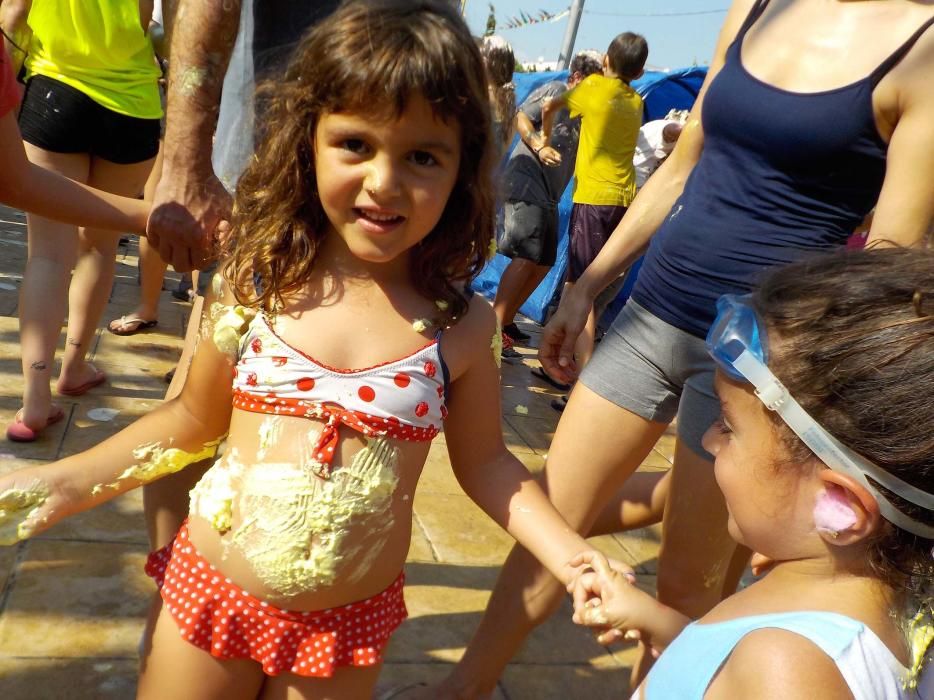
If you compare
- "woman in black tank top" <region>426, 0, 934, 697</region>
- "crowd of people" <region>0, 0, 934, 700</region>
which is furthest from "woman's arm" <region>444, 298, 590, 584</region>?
"woman in black tank top" <region>426, 0, 934, 697</region>

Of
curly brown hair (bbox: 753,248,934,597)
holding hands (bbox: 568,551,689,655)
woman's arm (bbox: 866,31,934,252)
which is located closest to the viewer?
curly brown hair (bbox: 753,248,934,597)

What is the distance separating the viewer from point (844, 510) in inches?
45.3

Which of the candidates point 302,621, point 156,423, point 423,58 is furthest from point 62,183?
point 302,621

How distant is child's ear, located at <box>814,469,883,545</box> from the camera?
1126 millimetres

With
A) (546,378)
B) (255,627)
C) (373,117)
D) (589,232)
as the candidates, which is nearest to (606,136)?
(589,232)

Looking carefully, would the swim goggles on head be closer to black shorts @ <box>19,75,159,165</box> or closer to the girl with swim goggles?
the girl with swim goggles

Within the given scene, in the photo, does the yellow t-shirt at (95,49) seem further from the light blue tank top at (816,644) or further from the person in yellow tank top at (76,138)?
the light blue tank top at (816,644)

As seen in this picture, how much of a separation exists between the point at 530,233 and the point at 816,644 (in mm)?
4602

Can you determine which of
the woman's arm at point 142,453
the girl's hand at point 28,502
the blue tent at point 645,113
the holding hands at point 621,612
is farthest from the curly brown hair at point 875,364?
the blue tent at point 645,113

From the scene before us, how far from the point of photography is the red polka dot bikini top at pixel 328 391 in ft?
5.06

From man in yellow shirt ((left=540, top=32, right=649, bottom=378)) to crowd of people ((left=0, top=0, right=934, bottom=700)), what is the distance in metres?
3.59

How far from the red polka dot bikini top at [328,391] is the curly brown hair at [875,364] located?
0.64 meters

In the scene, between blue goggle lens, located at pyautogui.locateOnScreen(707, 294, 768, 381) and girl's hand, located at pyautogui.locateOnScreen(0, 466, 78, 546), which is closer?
blue goggle lens, located at pyautogui.locateOnScreen(707, 294, 768, 381)

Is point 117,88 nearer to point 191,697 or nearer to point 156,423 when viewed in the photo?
point 156,423
